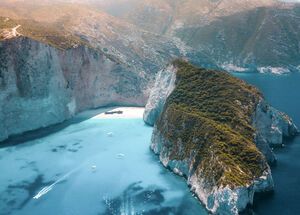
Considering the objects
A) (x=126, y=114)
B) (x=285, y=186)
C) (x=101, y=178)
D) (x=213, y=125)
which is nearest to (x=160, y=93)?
(x=126, y=114)

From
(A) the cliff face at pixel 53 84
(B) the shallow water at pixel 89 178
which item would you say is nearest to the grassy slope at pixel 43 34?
(A) the cliff face at pixel 53 84

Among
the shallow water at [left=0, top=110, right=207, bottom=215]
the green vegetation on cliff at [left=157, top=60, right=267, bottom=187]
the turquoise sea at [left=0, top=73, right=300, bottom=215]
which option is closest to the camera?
the turquoise sea at [left=0, top=73, right=300, bottom=215]

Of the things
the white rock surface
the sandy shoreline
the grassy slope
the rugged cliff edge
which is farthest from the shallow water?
the grassy slope

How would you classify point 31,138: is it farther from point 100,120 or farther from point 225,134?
point 225,134

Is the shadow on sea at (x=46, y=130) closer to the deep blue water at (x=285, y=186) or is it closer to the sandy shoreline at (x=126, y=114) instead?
the sandy shoreline at (x=126, y=114)

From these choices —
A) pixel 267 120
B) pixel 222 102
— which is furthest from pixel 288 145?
pixel 222 102

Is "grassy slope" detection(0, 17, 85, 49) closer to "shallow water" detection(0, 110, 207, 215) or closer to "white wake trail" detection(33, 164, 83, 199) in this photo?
"shallow water" detection(0, 110, 207, 215)

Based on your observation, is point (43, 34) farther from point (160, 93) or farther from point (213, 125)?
point (213, 125)
